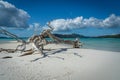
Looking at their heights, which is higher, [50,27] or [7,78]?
[50,27]

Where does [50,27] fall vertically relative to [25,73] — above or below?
above

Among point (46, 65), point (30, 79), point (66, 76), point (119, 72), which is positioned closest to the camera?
point (30, 79)

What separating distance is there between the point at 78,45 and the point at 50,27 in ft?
14.7

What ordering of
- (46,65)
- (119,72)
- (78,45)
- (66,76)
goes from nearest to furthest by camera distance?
(66,76), (119,72), (46,65), (78,45)

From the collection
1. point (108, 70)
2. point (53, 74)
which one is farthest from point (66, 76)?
point (108, 70)

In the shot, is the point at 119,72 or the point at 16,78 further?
the point at 119,72

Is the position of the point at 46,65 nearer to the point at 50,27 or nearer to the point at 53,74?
the point at 53,74

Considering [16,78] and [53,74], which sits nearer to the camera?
[16,78]

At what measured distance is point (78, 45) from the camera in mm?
14719

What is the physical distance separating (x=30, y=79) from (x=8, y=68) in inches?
59.7

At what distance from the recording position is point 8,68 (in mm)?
5930

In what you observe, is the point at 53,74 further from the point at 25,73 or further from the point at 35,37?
the point at 35,37

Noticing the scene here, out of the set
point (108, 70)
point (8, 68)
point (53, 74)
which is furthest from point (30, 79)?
point (108, 70)

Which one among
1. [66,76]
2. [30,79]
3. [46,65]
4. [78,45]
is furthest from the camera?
[78,45]
